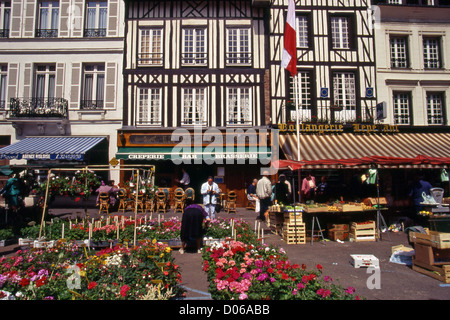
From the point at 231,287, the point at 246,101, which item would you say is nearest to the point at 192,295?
the point at 231,287

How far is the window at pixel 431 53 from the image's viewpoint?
1459 cm

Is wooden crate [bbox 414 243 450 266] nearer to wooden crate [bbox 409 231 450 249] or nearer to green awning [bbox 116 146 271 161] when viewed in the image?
wooden crate [bbox 409 231 450 249]

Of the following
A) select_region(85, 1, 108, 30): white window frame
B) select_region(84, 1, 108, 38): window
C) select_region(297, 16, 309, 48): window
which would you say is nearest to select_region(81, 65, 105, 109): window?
select_region(84, 1, 108, 38): window

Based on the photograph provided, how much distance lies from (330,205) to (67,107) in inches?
495

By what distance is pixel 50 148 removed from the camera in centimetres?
1257

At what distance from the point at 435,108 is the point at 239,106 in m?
10.0

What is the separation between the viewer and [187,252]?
6508mm

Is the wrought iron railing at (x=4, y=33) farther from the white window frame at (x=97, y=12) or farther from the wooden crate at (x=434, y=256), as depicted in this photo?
the wooden crate at (x=434, y=256)

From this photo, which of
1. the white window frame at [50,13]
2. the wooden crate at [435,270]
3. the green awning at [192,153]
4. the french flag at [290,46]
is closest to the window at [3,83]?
the white window frame at [50,13]

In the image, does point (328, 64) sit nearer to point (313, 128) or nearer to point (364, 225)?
point (313, 128)

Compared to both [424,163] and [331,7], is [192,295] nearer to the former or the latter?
[424,163]

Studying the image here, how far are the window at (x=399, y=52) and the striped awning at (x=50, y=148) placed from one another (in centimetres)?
1495

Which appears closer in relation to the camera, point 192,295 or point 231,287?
point 231,287
